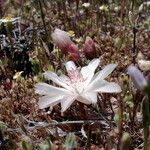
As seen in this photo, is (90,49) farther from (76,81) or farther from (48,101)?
(48,101)

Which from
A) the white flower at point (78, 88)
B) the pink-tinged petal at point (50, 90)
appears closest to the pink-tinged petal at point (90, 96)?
the white flower at point (78, 88)

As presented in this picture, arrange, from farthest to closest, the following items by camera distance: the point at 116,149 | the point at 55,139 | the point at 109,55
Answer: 1. the point at 109,55
2. the point at 55,139
3. the point at 116,149

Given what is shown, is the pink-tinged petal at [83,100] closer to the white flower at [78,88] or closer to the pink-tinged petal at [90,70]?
the white flower at [78,88]

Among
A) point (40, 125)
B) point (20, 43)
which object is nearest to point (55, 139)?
point (40, 125)

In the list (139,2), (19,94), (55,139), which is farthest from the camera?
(139,2)

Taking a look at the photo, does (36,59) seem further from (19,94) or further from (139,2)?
(139,2)

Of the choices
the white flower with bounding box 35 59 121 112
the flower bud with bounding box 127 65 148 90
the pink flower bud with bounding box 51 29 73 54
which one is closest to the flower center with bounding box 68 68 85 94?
the white flower with bounding box 35 59 121 112
